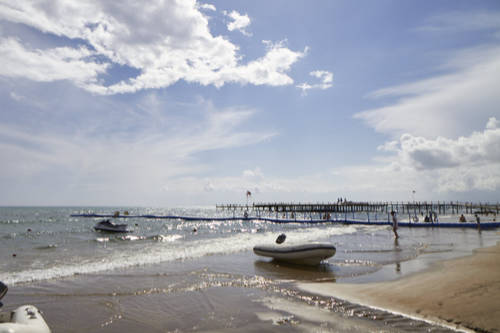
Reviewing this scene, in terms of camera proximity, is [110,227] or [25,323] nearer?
[25,323]

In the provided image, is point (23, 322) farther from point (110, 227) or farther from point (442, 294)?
point (110, 227)

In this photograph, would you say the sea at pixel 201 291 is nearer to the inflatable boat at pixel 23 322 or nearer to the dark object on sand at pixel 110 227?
the inflatable boat at pixel 23 322

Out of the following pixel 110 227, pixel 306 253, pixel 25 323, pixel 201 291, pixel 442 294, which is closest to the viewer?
pixel 25 323

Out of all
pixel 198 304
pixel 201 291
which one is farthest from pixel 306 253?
pixel 198 304

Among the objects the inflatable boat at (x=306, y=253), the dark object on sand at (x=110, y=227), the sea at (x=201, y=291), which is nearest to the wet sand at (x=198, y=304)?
the sea at (x=201, y=291)

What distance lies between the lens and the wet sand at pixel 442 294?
557cm

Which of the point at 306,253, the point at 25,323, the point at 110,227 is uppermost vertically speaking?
the point at 25,323

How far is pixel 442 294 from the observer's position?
694 cm

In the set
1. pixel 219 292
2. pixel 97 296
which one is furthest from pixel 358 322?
pixel 97 296

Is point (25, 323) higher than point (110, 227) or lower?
higher

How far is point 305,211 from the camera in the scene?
282ft

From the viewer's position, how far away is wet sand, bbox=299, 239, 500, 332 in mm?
5574

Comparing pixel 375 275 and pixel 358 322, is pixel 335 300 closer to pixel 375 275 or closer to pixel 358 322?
pixel 358 322

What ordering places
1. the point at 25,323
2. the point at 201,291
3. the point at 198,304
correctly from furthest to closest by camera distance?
the point at 201,291 → the point at 198,304 → the point at 25,323
